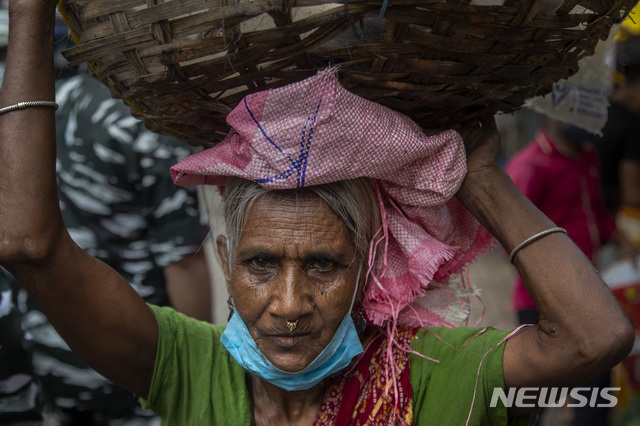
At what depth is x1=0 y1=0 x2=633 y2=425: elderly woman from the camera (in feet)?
4.96

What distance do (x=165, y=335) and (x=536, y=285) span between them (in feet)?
3.57

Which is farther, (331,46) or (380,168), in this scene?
(380,168)

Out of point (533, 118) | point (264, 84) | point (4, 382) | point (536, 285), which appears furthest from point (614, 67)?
point (4, 382)

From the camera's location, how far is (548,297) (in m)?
1.67

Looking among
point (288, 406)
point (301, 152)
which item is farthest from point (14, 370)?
point (301, 152)

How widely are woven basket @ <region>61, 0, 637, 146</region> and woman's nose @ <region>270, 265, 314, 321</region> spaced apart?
47 cm

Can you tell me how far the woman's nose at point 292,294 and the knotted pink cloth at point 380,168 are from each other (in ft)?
0.72

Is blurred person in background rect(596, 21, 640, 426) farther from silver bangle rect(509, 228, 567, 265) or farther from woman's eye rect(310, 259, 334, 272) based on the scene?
woman's eye rect(310, 259, 334, 272)

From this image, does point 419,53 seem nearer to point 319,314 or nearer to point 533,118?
point 319,314

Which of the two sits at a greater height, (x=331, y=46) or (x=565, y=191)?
(x=331, y=46)

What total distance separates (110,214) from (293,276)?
1459 mm

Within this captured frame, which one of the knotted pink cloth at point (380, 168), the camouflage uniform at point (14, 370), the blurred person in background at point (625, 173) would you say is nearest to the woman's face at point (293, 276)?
the knotted pink cloth at point (380, 168)

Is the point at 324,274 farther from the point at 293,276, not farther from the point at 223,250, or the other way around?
the point at 223,250

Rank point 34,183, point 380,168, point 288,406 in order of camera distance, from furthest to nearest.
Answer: point 288,406, point 380,168, point 34,183
